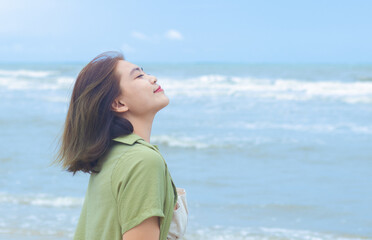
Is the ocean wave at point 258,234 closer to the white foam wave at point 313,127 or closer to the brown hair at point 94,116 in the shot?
the brown hair at point 94,116

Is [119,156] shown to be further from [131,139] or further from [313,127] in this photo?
[313,127]

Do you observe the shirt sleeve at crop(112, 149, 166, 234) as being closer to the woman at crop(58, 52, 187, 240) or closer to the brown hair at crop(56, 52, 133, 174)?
the woman at crop(58, 52, 187, 240)

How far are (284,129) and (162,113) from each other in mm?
4565

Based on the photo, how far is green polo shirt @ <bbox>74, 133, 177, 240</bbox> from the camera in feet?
4.70

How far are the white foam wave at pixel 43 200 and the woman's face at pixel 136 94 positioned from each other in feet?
15.5

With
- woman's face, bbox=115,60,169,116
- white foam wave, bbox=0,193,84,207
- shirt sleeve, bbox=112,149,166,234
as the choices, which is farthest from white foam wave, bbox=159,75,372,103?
shirt sleeve, bbox=112,149,166,234

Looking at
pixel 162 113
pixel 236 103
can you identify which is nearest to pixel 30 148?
pixel 162 113

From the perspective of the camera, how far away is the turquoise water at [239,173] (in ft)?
17.8

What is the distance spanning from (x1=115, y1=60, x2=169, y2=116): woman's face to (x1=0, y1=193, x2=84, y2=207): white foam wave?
4725 mm

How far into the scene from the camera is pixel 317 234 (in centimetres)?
522

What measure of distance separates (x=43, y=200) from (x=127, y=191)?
5176 mm

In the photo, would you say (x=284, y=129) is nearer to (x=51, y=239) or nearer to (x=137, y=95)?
(x=51, y=239)

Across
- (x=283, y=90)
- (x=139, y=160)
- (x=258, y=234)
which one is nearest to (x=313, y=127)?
(x=258, y=234)

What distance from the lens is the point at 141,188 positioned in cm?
143
